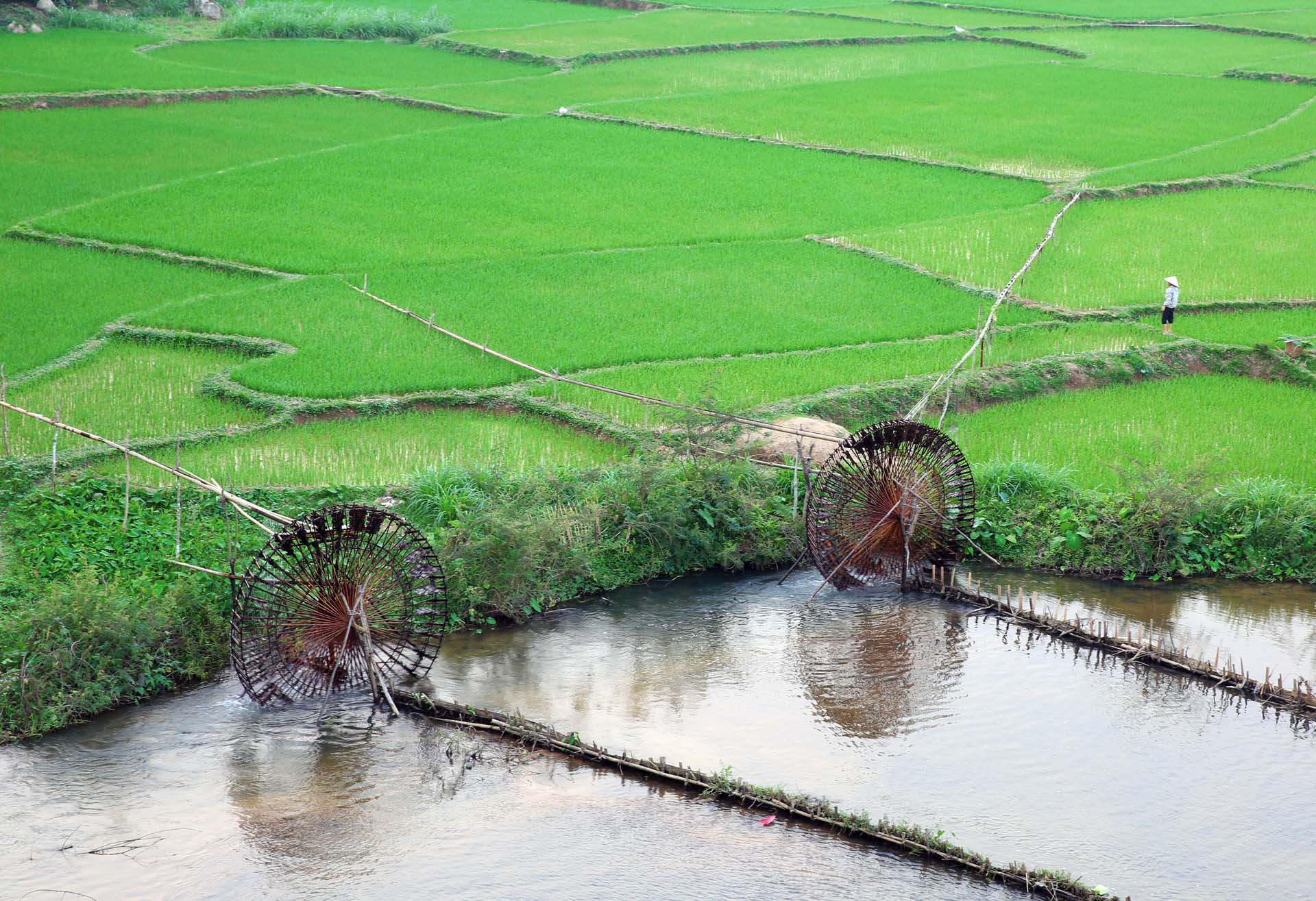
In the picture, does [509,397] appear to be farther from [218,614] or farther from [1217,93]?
[1217,93]

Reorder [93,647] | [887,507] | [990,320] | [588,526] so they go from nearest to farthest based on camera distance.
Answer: [93,647], [887,507], [588,526], [990,320]

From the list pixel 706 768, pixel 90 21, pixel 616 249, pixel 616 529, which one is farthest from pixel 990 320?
pixel 90 21

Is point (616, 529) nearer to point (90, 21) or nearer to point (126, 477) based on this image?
point (126, 477)

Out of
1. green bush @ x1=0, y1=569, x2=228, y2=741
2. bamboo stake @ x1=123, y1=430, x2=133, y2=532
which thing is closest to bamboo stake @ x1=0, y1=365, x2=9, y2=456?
bamboo stake @ x1=123, y1=430, x2=133, y2=532

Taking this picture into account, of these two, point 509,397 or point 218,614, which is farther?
point 509,397

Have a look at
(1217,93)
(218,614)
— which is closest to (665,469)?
(218,614)

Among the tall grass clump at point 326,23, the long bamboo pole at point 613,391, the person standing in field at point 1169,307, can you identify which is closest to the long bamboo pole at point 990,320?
the long bamboo pole at point 613,391
